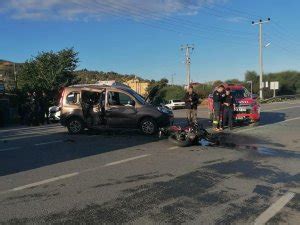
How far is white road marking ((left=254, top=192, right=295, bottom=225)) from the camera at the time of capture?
626cm

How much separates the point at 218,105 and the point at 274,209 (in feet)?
39.4

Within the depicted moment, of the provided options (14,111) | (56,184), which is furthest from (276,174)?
(14,111)

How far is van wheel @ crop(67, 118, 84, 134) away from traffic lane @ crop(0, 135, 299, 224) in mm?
6976

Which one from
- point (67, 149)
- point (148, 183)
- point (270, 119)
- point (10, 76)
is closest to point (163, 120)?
point (67, 149)

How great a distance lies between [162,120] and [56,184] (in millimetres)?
A: 8300

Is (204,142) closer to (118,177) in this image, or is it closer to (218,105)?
(218,105)

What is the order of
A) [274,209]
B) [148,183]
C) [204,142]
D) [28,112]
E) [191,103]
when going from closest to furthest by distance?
1. [274,209]
2. [148,183]
3. [204,142]
4. [191,103]
5. [28,112]

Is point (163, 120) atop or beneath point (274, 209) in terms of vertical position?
atop

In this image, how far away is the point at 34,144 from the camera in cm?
1427

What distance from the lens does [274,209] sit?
677 cm

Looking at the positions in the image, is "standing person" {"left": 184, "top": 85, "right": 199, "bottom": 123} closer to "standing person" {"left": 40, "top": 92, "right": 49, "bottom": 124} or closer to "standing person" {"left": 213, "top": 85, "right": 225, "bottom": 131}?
"standing person" {"left": 213, "top": 85, "right": 225, "bottom": 131}

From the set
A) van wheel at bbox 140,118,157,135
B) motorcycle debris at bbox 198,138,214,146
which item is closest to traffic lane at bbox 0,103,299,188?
van wheel at bbox 140,118,157,135

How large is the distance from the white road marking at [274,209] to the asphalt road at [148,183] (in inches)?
0.5

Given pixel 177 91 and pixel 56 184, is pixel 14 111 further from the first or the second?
pixel 177 91
